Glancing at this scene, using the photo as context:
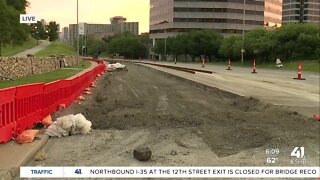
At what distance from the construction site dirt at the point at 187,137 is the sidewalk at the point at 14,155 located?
0.69 feet

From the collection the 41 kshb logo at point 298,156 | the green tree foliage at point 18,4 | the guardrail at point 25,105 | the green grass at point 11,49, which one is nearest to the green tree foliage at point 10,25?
the green tree foliage at point 18,4

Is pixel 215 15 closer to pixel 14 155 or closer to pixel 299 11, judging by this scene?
pixel 299 11

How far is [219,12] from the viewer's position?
152500 millimetres

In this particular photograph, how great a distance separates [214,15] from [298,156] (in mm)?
148359

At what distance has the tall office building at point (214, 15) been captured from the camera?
15250 centimetres

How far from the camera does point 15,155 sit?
7434mm

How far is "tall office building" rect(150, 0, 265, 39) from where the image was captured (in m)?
152

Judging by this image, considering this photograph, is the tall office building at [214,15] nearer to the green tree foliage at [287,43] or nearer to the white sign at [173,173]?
the green tree foliage at [287,43]

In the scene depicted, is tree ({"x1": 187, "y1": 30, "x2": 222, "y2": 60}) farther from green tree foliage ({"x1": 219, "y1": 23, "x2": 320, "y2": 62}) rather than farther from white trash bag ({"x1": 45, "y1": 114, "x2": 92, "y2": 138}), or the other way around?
white trash bag ({"x1": 45, "y1": 114, "x2": 92, "y2": 138})

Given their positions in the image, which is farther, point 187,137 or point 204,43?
point 204,43

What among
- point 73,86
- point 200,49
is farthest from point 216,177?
point 200,49

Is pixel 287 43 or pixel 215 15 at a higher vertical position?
pixel 215 15

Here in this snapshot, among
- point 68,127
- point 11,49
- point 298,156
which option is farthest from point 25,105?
point 11,49

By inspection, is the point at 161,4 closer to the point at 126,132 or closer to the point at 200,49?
the point at 200,49
